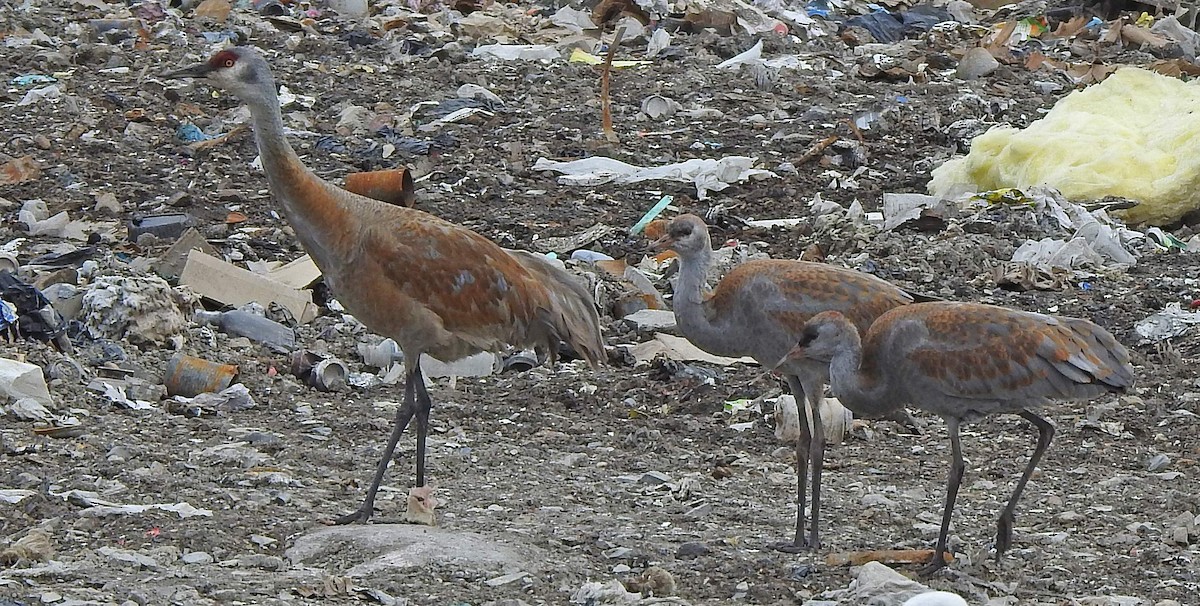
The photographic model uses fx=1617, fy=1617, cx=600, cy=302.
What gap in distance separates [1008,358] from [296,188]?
258 centimetres

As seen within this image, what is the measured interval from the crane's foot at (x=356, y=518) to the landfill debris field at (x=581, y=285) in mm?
125

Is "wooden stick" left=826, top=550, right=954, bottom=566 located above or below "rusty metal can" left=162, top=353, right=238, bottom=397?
above

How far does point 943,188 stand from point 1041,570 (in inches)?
217

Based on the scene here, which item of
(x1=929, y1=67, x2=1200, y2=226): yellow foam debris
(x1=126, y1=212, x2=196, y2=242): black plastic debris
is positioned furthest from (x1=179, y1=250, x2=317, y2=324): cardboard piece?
(x1=929, y1=67, x2=1200, y2=226): yellow foam debris

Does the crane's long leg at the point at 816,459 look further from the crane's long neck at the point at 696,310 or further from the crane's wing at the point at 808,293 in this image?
the crane's long neck at the point at 696,310

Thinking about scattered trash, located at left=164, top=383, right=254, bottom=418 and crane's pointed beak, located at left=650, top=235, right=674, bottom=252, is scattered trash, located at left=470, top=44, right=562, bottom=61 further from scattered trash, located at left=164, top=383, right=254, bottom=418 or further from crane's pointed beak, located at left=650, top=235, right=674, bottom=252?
crane's pointed beak, located at left=650, top=235, right=674, bottom=252

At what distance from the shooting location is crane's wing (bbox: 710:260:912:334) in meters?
5.71

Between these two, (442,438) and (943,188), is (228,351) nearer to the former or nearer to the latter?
(442,438)

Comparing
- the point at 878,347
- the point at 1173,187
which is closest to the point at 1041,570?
the point at 878,347

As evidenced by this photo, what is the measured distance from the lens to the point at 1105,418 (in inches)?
281

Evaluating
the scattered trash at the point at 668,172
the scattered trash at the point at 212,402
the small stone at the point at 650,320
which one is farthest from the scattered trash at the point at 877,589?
the scattered trash at the point at 668,172

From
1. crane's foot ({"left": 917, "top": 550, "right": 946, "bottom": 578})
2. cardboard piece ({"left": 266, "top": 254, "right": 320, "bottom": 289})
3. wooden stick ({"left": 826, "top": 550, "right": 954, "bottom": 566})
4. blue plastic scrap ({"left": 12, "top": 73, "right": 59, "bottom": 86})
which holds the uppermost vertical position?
crane's foot ({"left": 917, "top": 550, "right": 946, "bottom": 578})

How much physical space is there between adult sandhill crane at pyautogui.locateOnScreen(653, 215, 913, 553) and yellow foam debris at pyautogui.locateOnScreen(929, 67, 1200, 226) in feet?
15.3

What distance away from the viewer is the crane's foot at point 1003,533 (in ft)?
17.4
